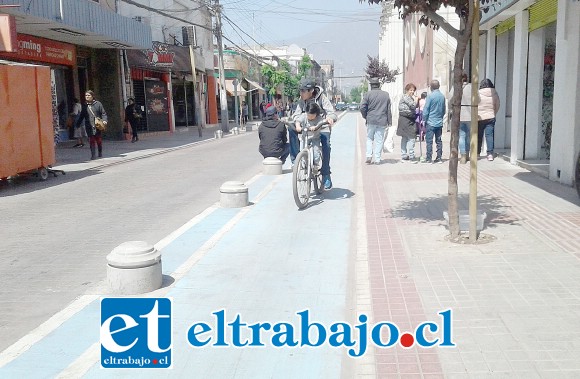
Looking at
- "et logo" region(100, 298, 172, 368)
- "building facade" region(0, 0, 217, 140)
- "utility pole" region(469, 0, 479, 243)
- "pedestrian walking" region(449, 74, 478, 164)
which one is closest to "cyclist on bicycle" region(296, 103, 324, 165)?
"utility pole" region(469, 0, 479, 243)

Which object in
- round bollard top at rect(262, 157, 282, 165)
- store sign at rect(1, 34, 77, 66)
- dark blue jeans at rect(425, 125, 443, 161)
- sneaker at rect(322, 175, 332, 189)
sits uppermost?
store sign at rect(1, 34, 77, 66)

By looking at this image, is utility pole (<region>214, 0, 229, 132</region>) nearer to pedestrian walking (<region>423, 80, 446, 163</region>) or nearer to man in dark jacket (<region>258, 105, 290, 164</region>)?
pedestrian walking (<region>423, 80, 446, 163</region>)

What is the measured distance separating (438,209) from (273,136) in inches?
167

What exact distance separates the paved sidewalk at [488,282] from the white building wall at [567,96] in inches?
30.6

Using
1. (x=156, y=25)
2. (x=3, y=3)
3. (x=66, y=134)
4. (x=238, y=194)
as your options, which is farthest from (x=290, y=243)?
(x=156, y=25)

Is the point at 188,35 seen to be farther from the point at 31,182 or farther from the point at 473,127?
the point at 473,127

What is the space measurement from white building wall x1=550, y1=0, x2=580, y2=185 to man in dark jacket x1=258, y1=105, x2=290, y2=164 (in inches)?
182

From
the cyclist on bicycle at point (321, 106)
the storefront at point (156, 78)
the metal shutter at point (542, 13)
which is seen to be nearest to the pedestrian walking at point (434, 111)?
the metal shutter at point (542, 13)

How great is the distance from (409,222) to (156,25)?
94.1 feet

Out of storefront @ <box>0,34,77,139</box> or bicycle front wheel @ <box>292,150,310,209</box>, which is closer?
bicycle front wheel @ <box>292,150,310,209</box>

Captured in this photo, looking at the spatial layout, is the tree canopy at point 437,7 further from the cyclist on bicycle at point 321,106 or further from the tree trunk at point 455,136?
the cyclist on bicycle at point 321,106

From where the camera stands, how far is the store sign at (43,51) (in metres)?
18.6

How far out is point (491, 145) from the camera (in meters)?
12.6

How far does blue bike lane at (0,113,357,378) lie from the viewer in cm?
351
